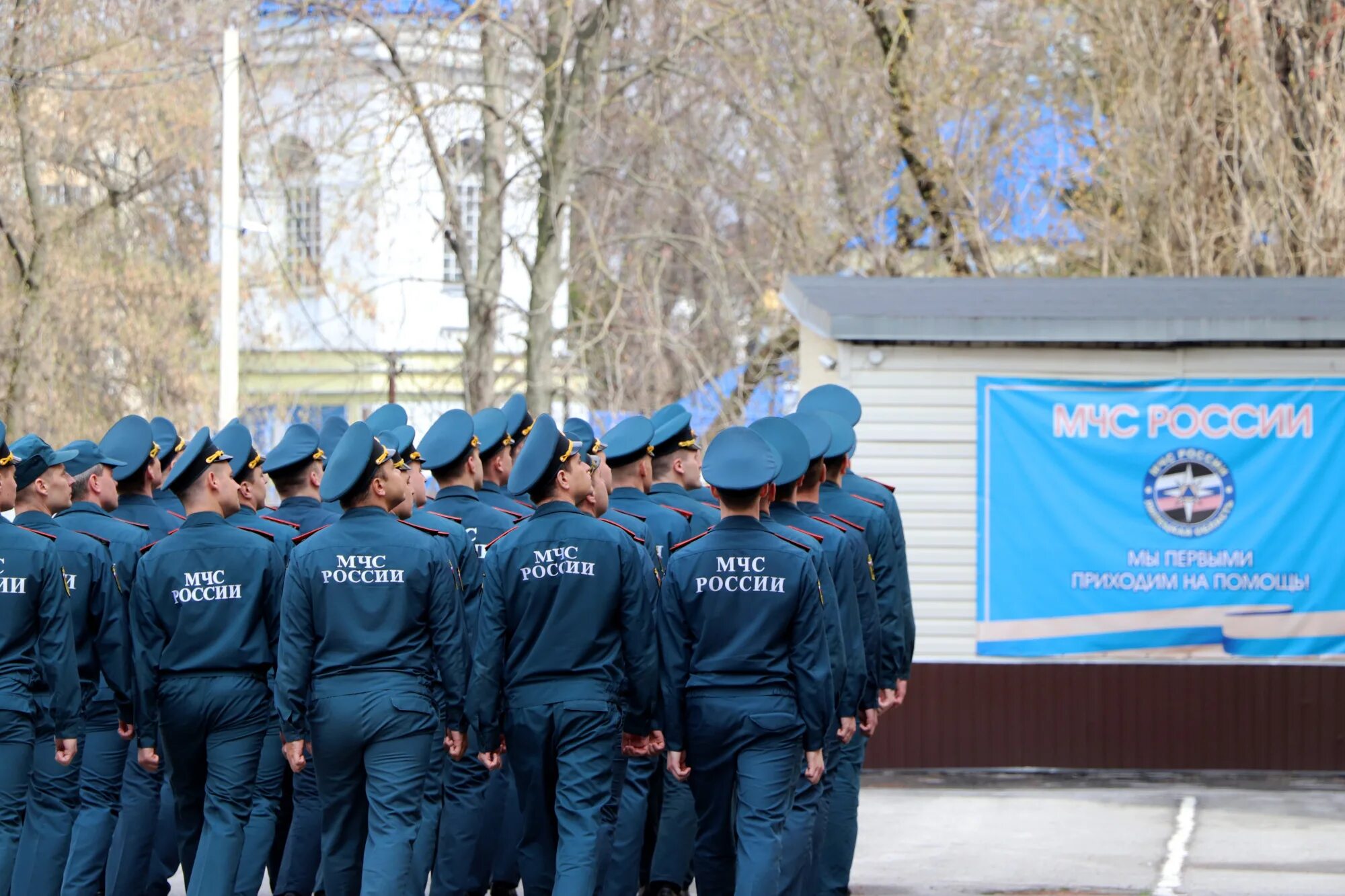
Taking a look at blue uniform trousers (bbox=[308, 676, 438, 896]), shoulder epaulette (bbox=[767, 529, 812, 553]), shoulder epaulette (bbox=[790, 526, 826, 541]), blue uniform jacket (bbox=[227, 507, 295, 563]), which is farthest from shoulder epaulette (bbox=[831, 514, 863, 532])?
blue uniform jacket (bbox=[227, 507, 295, 563])

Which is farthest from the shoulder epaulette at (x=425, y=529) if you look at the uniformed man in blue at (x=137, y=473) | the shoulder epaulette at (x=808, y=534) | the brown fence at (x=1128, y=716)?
the brown fence at (x=1128, y=716)

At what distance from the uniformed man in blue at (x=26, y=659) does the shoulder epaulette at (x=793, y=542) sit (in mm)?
2872

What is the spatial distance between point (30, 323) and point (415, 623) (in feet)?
49.4

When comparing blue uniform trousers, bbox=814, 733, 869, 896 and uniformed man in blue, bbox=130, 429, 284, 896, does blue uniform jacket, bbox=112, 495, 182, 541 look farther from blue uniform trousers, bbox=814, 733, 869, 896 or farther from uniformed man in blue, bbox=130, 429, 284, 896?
blue uniform trousers, bbox=814, 733, 869, 896

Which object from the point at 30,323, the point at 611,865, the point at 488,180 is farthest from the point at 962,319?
the point at 30,323

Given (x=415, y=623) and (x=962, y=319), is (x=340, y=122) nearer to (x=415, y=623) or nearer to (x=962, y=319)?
(x=962, y=319)

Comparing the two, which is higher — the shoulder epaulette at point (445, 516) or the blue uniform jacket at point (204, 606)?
the shoulder epaulette at point (445, 516)

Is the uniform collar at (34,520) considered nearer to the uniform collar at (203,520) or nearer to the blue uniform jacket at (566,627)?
the uniform collar at (203,520)

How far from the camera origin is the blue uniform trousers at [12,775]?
6812mm

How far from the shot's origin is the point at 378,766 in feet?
20.8

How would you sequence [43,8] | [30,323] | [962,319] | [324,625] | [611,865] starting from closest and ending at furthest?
[324,625] → [611,865] → [962,319] → [43,8] → [30,323]

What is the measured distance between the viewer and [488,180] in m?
18.8

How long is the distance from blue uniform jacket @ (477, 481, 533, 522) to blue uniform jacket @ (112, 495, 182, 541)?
148 centimetres

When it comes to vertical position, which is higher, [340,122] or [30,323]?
[340,122]
